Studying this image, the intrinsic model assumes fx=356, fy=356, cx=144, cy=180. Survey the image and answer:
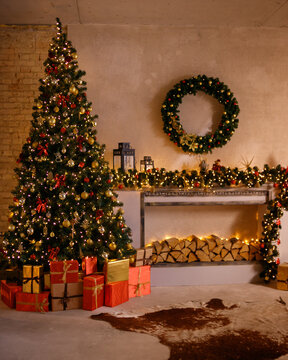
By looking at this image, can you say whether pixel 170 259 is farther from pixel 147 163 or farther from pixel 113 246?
pixel 147 163

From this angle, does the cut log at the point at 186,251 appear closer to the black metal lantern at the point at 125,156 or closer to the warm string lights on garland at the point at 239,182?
the warm string lights on garland at the point at 239,182

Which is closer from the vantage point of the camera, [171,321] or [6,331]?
[6,331]

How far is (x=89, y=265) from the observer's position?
4.16m

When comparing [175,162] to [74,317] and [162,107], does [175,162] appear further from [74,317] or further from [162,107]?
[74,317]

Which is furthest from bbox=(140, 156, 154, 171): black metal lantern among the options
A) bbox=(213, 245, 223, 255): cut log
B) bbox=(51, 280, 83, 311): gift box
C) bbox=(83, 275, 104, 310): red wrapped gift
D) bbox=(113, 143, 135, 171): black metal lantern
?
bbox=(51, 280, 83, 311): gift box

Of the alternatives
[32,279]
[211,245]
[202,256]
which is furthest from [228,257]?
[32,279]

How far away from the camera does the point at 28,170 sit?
4.21 metres

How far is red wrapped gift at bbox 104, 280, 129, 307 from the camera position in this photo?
161 inches

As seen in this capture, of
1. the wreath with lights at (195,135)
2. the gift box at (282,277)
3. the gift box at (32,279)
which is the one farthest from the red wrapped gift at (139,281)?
the wreath with lights at (195,135)

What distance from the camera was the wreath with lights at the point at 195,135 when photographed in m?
5.20

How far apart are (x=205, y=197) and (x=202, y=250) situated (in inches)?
29.9

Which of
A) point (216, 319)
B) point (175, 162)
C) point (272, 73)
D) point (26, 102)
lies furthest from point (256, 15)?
point (216, 319)

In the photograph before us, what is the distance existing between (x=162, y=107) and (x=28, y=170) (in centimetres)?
215

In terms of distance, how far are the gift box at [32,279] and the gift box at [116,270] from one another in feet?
2.38
